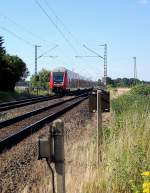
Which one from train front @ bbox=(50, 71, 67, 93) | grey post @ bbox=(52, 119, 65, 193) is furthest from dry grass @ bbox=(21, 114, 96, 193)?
train front @ bbox=(50, 71, 67, 93)

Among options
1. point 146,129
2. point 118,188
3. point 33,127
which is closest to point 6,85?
point 33,127

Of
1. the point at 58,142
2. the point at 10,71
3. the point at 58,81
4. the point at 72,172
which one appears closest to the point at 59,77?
the point at 58,81

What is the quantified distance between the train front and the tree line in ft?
16.6

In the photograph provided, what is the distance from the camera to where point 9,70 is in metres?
56.4

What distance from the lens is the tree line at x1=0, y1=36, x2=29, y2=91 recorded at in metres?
55.8

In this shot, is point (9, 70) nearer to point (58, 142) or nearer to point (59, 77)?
point (59, 77)

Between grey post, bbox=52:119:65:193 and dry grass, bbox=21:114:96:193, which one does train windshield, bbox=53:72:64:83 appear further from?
grey post, bbox=52:119:65:193

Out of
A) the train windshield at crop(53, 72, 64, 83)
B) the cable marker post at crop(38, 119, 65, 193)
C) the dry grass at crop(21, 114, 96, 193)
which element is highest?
the train windshield at crop(53, 72, 64, 83)

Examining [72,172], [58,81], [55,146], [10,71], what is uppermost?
[10,71]

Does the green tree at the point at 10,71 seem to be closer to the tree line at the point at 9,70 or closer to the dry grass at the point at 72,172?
the tree line at the point at 9,70

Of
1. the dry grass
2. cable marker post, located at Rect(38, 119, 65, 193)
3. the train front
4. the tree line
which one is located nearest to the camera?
cable marker post, located at Rect(38, 119, 65, 193)

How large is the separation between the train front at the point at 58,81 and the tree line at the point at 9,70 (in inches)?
199

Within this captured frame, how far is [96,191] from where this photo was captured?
6812mm

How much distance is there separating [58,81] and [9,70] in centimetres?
620
